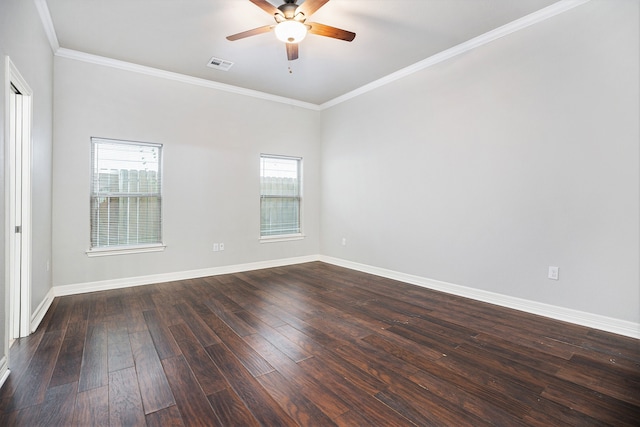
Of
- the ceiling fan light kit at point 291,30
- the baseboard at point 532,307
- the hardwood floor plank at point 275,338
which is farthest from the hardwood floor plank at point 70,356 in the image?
the baseboard at point 532,307

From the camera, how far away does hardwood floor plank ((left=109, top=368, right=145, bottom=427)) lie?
1.60 meters

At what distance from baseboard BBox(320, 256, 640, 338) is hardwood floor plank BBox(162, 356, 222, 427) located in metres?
3.07

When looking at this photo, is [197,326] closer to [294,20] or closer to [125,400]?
[125,400]

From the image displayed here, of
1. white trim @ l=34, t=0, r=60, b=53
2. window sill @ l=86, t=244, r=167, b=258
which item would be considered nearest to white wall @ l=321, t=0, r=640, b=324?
window sill @ l=86, t=244, r=167, b=258

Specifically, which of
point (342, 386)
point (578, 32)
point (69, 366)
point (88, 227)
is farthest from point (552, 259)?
point (88, 227)

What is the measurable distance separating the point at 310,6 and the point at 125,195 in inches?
132

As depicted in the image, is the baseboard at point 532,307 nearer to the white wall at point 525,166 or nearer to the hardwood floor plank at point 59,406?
the white wall at point 525,166

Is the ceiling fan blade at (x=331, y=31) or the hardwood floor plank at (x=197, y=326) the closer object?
the hardwood floor plank at (x=197, y=326)

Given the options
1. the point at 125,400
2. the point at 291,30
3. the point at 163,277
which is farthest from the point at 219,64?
the point at 125,400

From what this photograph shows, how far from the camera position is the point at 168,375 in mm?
2027

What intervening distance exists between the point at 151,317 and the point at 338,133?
4072 mm

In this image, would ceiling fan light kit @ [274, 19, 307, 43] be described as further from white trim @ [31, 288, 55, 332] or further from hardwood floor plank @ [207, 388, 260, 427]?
white trim @ [31, 288, 55, 332]

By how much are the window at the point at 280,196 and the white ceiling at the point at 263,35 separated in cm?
152

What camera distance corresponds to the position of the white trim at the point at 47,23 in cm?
282
